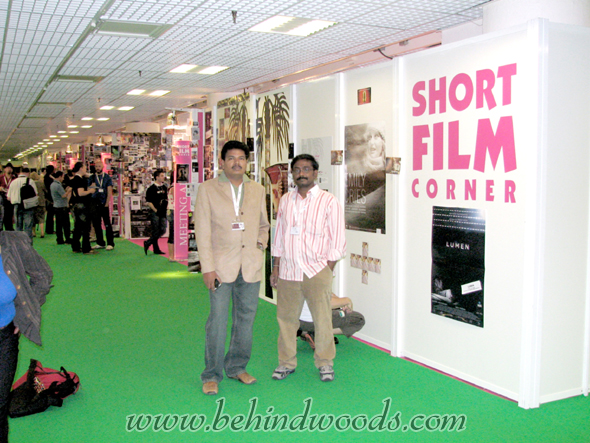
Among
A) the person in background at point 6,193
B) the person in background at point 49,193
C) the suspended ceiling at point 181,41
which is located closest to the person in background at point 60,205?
the person in background at point 49,193

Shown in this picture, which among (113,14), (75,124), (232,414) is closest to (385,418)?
(232,414)

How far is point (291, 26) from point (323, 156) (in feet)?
4.45

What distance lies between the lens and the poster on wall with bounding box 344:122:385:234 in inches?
180

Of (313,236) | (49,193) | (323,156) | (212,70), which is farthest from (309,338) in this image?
(49,193)

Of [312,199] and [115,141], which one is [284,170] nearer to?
[312,199]

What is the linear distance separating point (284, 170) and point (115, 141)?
9.34 meters

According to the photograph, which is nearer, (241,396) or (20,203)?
(241,396)

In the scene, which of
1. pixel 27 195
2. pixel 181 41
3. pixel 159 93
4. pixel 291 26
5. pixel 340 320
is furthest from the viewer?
pixel 27 195

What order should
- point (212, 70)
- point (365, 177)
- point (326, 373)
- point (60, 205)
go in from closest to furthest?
1. point (326, 373)
2. point (365, 177)
3. point (212, 70)
4. point (60, 205)

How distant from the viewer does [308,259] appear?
3.89 meters

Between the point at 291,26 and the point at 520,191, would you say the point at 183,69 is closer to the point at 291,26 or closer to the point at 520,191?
the point at 291,26

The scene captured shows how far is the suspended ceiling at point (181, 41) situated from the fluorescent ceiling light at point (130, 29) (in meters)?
0.07

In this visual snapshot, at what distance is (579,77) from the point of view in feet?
11.6

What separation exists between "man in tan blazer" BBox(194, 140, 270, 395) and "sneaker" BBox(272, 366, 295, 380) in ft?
0.56
